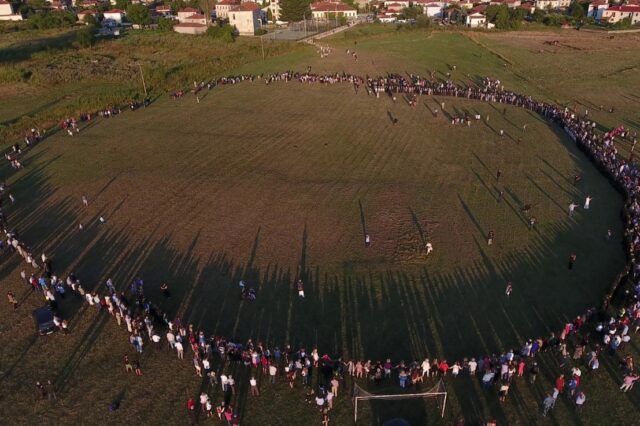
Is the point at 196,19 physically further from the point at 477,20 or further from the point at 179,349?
the point at 179,349

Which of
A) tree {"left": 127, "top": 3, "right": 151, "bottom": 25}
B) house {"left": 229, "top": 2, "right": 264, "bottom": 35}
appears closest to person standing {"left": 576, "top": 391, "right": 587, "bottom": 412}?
house {"left": 229, "top": 2, "right": 264, "bottom": 35}

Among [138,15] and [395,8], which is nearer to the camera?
[138,15]

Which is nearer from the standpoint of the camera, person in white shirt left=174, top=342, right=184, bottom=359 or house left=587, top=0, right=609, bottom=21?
person in white shirt left=174, top=342, right=184, bottom=359

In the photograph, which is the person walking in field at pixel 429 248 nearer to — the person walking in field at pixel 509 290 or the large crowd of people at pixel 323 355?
the person walking in field at pixel 509 290

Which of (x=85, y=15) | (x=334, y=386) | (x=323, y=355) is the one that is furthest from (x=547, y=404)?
(x=85, y=15)

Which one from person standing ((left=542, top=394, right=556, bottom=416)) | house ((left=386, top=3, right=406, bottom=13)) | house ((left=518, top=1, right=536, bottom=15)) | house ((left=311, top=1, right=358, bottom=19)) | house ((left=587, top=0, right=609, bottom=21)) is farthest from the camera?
house ((left=386, top=3, right=406, bottom=13))

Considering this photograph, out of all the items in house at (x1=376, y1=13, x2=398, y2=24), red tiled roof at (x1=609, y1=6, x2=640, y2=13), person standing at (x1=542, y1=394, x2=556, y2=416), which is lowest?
person standing at (x1=542, y1=394, x2=556, y2=416)

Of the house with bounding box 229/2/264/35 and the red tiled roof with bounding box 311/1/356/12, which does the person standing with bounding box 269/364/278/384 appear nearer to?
the house with bounding box 229/2/264/35
